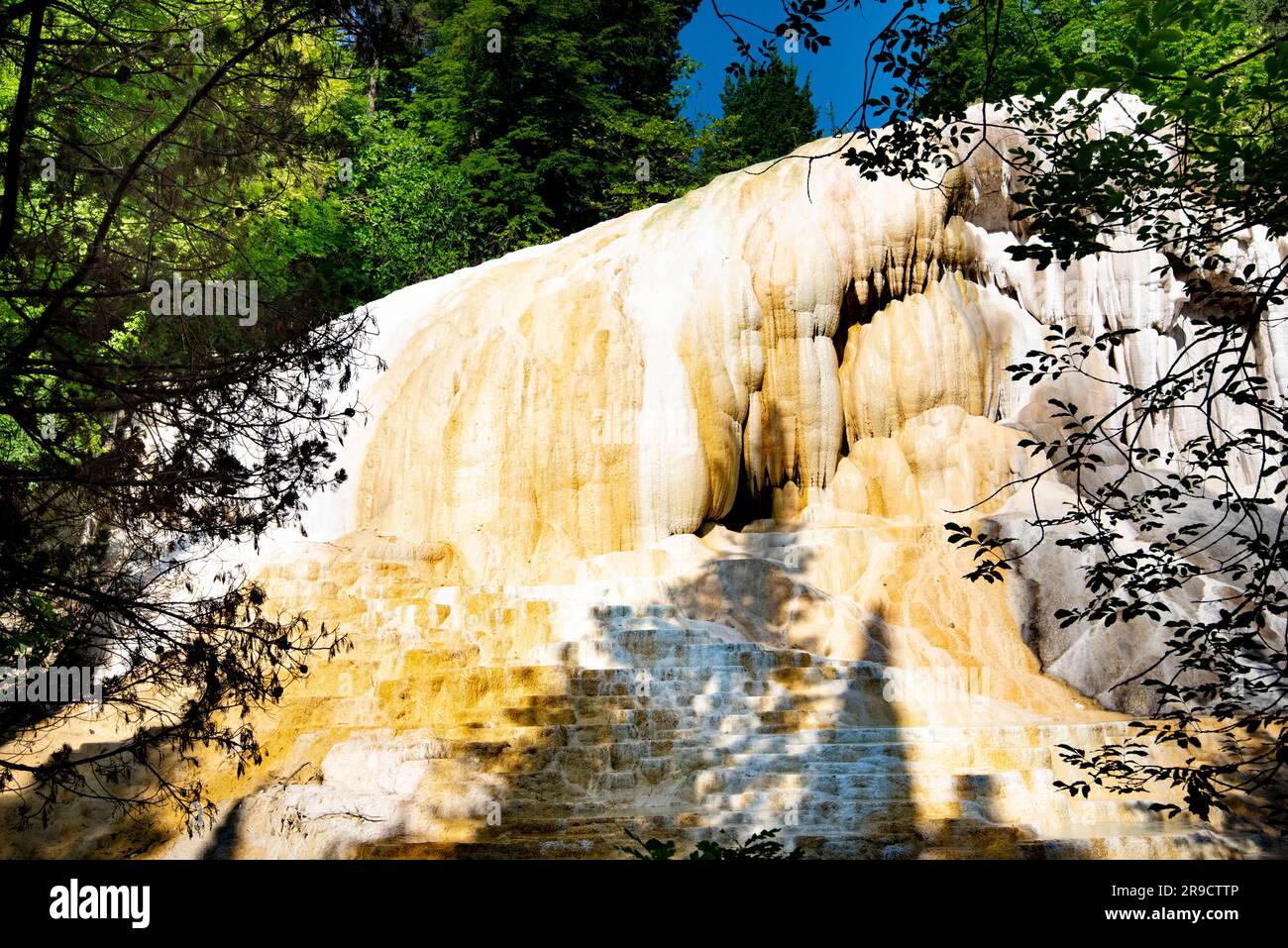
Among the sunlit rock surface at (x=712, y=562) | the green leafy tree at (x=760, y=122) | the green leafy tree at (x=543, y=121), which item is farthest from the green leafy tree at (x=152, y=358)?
the green leafy tree at (x=760, y=122)

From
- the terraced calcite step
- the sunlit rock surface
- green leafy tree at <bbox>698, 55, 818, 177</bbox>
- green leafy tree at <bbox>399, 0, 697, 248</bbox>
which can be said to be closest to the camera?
the terraced calcite step

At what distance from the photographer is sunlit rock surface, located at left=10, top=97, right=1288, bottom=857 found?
21.1ft

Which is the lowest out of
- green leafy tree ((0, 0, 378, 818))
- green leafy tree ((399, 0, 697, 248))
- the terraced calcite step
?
the terraced calcite step

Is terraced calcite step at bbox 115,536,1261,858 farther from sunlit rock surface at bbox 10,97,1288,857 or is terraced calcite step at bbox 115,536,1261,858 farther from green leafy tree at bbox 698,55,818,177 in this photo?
green leafy tree at bbox 698,55,818,177

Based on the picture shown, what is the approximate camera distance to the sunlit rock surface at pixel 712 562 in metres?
6.43

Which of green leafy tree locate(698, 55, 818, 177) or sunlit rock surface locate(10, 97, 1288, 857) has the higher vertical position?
green leafy tree locate(698, 55, 818, 177)

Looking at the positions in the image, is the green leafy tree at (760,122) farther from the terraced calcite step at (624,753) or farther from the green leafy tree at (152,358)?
the green leafy tree at (152,358)

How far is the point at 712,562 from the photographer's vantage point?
9883mm

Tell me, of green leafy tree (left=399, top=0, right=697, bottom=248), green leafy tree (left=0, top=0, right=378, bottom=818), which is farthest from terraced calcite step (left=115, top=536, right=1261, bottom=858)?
green leafy tree (left=399, top=0, right=697, bottom=248)

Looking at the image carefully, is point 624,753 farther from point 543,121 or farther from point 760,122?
point 760,122

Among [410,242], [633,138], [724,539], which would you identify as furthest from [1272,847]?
[633,138]

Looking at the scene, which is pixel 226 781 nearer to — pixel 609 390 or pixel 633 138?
pixel 609 390

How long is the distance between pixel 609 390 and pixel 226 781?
5968 millimetres

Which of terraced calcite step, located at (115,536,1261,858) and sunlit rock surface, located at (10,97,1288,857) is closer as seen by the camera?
terraced calcite step, located at (115,536,1261,858)
